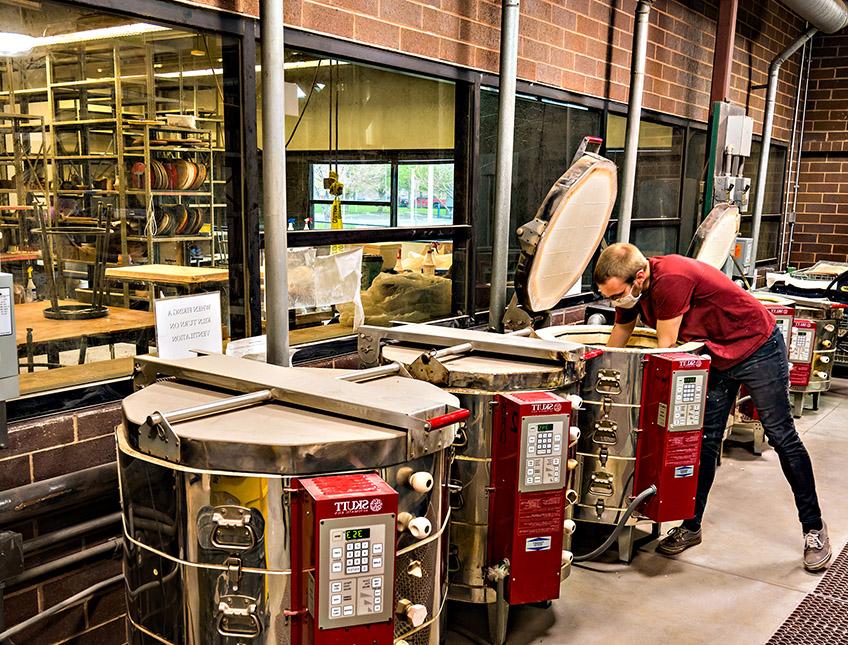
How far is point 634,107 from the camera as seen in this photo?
524cm

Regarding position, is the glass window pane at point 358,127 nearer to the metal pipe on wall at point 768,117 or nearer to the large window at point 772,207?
the metal pipe on wall at point 768,117

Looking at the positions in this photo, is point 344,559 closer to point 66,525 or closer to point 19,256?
point 66,525

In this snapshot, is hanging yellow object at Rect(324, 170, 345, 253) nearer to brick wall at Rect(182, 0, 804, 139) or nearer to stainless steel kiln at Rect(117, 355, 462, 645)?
brick wall at Rect(182, 0, 804, 139)

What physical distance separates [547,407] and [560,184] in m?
1.28

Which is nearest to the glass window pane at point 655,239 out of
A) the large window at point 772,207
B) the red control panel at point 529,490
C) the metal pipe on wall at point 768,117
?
the metal pipe on wall at point 768,117

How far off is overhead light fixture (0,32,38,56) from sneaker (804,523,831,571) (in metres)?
3.79

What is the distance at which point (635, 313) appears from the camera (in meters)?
3.52

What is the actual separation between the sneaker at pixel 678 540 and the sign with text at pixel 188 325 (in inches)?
89.1

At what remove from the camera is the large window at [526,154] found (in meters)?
4.35

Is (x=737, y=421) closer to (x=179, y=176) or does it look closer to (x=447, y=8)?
(x=447, y=8)

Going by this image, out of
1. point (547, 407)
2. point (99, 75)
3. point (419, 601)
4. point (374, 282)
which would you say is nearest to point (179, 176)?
point (99, 75)

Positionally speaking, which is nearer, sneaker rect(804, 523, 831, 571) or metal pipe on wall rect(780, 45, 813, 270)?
sneaker rect(804, 523, 831, 571)

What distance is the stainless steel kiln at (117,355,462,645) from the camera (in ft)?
5.54

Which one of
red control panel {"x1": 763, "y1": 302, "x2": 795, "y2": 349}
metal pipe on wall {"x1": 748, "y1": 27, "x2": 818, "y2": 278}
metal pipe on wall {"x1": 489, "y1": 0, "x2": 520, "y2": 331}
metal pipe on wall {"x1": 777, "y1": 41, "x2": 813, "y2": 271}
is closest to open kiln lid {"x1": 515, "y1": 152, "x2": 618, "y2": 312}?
metal pipe on wall {"x1": 489, "y1": 0, "x2": 520, "y2": 331}
